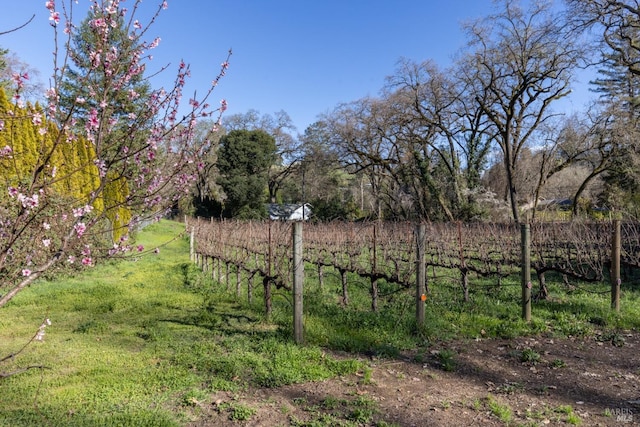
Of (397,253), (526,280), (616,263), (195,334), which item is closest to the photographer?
(195,334)

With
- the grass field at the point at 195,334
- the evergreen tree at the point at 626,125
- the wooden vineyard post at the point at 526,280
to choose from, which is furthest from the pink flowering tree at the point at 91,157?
the evergreen tree at the point at 626,125

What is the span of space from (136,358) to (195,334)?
0.98m

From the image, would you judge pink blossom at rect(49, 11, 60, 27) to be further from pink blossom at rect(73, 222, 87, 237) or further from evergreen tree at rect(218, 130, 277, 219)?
evergreen tree at rect(218, 130, 277, 219)

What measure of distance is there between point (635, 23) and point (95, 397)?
1720 cm

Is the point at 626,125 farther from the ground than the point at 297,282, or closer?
farther from the ground

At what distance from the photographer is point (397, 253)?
29.1 ft

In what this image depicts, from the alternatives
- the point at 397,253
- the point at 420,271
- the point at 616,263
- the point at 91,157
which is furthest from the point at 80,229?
the point at 397,253

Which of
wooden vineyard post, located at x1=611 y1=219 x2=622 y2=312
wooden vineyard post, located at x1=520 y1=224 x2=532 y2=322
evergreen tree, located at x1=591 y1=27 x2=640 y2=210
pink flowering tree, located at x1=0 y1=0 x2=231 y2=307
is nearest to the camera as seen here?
pink flowering tree, located at x1=0 y1=0 x2=231 y2=307

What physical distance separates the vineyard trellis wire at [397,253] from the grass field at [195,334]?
16.5 inches

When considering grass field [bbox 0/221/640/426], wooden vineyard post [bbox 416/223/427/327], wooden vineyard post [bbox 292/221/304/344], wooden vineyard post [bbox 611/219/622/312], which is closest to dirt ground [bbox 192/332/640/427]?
grass field [bbox 0/221/640/426]

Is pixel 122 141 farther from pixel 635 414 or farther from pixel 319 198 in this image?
pixel 319 198

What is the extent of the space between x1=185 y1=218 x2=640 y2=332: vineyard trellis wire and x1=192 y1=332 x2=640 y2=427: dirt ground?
162cm

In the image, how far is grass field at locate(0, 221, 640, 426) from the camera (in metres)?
3.42

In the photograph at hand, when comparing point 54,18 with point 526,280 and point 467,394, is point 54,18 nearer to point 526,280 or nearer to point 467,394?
point 467,394
